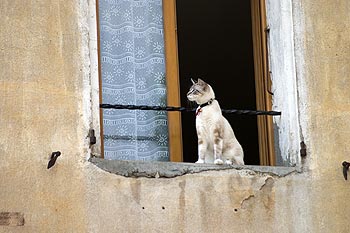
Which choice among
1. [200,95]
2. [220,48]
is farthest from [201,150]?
[220,48]

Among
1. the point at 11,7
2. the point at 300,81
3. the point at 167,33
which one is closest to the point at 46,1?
the point at 11,7

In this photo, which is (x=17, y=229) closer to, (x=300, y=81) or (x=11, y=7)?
(x=11, y=7)

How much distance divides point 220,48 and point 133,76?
2932mm

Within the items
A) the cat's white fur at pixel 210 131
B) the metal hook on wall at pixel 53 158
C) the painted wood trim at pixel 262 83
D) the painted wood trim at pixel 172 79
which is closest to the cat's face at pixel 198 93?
the cat's white fur at pixel 210 131

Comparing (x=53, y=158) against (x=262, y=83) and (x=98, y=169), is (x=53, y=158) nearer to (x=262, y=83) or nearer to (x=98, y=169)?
(x=98, y=169)

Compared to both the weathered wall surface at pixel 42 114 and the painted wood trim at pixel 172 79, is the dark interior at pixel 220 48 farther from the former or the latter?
the weathered wall surface at pixel 42 114

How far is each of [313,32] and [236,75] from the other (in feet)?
8.60

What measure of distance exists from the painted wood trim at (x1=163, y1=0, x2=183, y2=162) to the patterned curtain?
0.04 meters

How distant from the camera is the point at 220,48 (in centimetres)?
1178

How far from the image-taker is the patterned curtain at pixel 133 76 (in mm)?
8789

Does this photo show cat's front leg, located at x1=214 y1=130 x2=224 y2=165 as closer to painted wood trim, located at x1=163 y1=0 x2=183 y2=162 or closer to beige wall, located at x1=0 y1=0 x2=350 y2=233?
beige wall, located at x1=0 y1=0 x2=350 y2=233

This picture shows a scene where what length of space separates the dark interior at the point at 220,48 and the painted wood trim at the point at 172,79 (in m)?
1.95

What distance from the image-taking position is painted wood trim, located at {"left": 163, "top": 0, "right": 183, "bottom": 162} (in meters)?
8.91

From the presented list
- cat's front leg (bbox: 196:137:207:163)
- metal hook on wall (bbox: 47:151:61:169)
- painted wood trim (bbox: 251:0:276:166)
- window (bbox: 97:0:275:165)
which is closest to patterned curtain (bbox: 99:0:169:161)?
window (bbox: 97:0:275:165)
